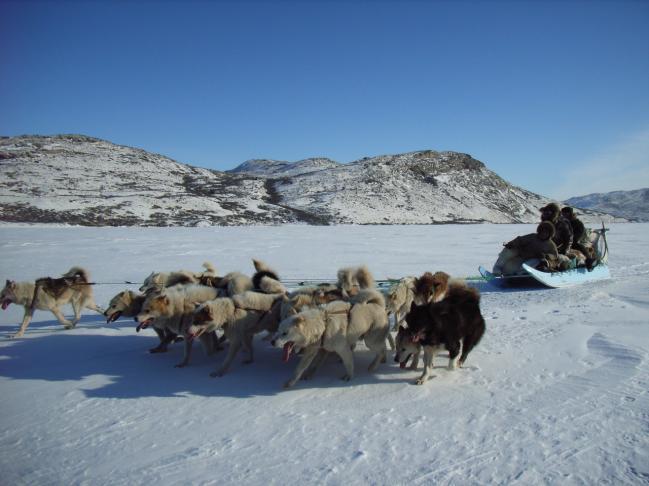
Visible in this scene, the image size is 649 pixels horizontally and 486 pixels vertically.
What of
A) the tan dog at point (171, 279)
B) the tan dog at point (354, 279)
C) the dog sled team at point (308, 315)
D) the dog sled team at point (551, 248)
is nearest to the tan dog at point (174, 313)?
the dog sled team at point (308, 315)

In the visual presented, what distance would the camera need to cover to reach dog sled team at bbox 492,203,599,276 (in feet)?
37.3

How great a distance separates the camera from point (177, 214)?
42906mm

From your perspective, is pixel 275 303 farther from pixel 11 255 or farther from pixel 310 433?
pixel 11 255

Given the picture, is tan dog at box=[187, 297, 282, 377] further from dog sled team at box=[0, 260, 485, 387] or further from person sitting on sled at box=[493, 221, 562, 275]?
person sitting on sled at box=[493, 221, 562, 275]

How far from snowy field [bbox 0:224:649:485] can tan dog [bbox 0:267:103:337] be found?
0.47 meters

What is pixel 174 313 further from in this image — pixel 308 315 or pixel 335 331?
pixel 335 331

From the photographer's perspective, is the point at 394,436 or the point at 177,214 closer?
the point at 394,436

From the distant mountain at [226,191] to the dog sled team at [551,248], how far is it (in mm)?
32937

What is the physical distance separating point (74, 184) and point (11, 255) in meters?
41.3

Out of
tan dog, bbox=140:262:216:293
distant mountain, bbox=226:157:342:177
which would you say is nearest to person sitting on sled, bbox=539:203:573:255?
tan dog, bbox=140:262:216:293

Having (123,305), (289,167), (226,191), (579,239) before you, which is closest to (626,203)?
(289,167)

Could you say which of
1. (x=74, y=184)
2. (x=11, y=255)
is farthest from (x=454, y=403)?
(x=74, y=184)

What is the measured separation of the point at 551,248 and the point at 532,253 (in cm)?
49

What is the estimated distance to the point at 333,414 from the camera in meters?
4.38
